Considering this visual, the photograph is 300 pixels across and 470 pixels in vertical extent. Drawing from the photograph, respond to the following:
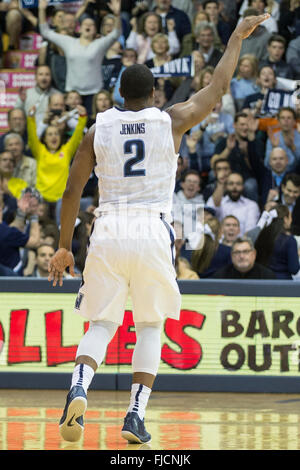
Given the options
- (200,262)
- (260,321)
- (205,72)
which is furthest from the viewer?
(205,72)

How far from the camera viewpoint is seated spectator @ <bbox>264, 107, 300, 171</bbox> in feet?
40.9

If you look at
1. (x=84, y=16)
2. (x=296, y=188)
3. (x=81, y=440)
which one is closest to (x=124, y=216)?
(x=81, y=440)

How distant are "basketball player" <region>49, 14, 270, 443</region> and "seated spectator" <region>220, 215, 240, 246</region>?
17.3 ft

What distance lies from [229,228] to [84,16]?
5417mm

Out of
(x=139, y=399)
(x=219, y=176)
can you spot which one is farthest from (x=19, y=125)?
(x=139, y=399)

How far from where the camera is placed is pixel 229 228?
37.9ft

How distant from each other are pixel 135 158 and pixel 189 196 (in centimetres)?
609

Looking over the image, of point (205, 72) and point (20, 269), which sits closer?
point (20, 269)

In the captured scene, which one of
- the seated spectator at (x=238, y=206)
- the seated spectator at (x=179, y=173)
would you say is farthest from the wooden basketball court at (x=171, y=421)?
the seated spectator at (x=179, y=173)

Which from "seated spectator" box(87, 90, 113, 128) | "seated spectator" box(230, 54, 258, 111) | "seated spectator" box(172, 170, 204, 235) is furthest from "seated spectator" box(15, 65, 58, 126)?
"seated spectator" box(172, 170, 204, 235)

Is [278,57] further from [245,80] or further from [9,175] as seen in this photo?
[9,175]

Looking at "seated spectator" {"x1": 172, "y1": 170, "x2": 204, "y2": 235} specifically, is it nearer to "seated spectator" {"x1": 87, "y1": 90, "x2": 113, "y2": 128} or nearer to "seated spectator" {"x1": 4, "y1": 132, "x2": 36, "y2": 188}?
"seated spectator" {"x1": 87, "y1": 90, "x2": 113, "y2": 128}

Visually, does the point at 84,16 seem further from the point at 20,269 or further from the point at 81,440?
the point at 81,440

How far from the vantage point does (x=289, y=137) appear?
12.5 m
